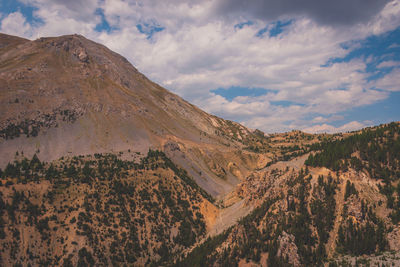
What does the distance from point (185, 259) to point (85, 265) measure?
23.1 meters

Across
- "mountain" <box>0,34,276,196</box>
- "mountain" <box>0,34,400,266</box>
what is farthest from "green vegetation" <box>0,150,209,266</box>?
"mountain" <box>0,34,276,196</box>

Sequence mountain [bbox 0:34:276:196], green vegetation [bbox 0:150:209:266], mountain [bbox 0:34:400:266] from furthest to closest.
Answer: mountain [bbox 0:34:276:196], green vegetation [bbox 0:150:209:266], mountain [bbox 0:34:400:266]

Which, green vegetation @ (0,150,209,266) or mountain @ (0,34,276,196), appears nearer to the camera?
green vegetation @ (0,150,209,266)

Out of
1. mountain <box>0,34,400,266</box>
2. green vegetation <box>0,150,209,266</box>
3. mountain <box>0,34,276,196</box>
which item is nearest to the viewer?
mountain <box>0,34,400,266</box>

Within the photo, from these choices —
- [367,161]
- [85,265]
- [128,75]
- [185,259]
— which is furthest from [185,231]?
[128,75]

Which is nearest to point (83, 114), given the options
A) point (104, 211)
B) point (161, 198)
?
point (161, 198)

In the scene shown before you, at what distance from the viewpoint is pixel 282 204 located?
217ft

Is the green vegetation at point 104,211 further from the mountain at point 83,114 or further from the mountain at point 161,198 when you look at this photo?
the mountain at point 83,114

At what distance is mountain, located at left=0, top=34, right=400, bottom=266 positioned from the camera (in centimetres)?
5784

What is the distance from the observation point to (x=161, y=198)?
8900 centimetres

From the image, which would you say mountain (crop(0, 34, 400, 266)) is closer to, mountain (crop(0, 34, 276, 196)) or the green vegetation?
the green vegetation

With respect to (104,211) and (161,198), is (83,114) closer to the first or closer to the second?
(161,198)

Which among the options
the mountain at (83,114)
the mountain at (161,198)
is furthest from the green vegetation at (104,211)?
the mountain at (83,114)

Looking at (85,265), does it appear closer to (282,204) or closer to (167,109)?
(282,204)
